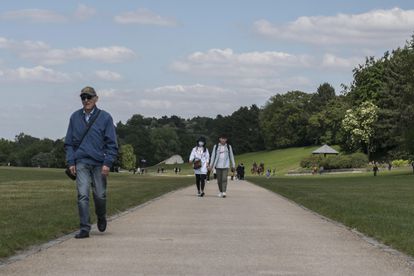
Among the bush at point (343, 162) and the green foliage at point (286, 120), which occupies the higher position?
the green foliage at point (286, 120)

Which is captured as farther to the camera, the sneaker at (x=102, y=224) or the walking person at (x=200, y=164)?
the walking person at (x=200, y=164)

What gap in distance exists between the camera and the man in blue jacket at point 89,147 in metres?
10.4

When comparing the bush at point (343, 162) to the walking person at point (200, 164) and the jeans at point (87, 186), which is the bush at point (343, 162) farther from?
the jeans at point (87, 186)

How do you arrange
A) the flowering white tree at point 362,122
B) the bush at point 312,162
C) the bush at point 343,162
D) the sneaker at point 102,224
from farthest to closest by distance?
the flowering white tree at point 362,122 → the bush at point 312,162 → the bush at point 343,162 → the sneaker at point 102,224

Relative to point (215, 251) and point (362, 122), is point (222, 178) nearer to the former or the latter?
point (215, 251)

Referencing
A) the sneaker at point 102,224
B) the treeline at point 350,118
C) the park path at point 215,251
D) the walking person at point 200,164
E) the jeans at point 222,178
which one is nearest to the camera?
the park path at point 215,251

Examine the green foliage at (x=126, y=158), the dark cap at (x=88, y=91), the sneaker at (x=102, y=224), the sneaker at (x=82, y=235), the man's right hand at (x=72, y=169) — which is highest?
the green foliage at (x=126, y=158)

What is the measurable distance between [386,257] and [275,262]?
63.1 inches

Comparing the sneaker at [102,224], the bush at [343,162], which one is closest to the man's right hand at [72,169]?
the sneaker at [102,224]

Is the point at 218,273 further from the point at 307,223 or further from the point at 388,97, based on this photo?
the point at 388,97

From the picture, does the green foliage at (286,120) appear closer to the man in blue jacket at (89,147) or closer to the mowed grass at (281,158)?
the mowed grass at (281,158)

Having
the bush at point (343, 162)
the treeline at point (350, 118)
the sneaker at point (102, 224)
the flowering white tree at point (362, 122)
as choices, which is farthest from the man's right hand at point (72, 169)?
the flowering white tree at point (362, 122)

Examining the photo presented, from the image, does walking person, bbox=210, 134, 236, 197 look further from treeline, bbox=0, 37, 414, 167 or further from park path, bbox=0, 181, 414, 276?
treeline, bbox=0, 37, 414, 167

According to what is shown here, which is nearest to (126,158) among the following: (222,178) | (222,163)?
(222,163)
